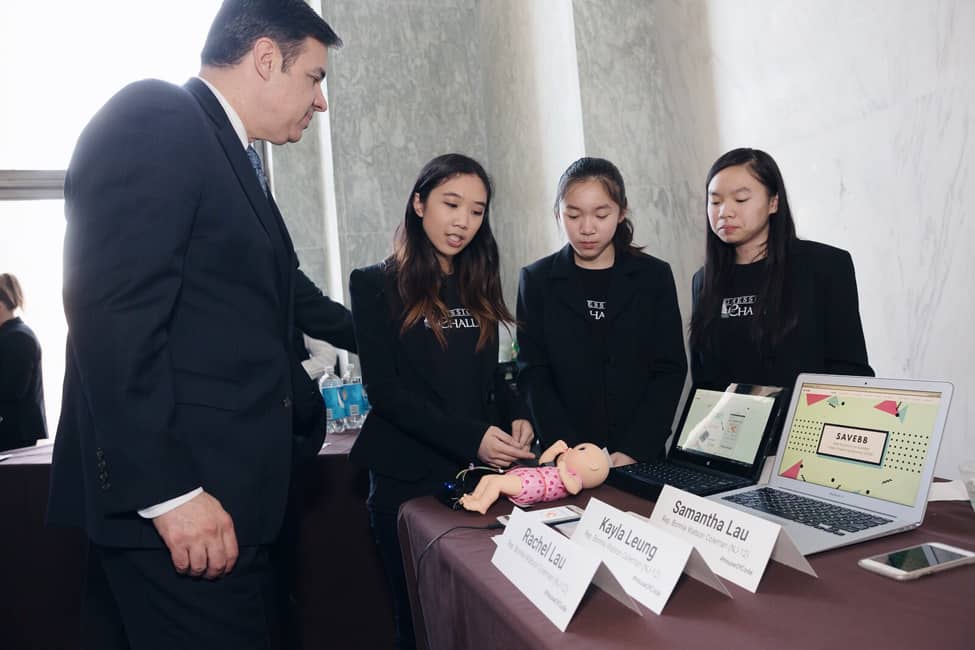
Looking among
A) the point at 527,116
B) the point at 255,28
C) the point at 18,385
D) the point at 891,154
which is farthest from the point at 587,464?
the point at 18,385

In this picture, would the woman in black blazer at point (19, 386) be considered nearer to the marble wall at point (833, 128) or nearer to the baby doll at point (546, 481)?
the marble wall at point (833, 128)

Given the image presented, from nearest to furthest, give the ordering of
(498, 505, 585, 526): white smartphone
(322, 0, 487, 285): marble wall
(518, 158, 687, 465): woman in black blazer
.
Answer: (498, 505, 585, 526): white smartphone, (518, 158, 687, 465): woman in black blazer, (322, 0, 487, 285): marble wall

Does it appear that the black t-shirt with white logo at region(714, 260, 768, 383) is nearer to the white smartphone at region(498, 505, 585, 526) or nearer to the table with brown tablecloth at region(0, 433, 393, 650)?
the white smartphone at region(498, 505, 585, 526)

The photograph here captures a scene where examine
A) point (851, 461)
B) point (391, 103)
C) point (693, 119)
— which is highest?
point (391, 103)

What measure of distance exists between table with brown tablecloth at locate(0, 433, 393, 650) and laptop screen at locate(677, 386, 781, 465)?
4.16 ft

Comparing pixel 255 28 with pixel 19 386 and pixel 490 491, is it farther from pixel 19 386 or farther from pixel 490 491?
pixel 19 386

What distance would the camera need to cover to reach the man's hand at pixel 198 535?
936mm

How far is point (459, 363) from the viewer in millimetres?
1660

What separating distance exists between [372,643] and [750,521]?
1866 mm

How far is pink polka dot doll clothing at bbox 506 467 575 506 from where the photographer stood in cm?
122

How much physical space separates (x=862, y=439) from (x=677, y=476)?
31cm

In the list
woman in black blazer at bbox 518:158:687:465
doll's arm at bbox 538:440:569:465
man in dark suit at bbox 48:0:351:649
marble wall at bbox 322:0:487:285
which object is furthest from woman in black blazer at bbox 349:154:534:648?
marble wall at bbox 322:0:487:285

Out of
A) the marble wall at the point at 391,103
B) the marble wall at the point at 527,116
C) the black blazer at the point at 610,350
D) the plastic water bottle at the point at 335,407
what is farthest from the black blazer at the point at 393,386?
the marble wall at the point at 391,103

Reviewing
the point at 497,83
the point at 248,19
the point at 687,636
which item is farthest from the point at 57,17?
the point at 687,636
